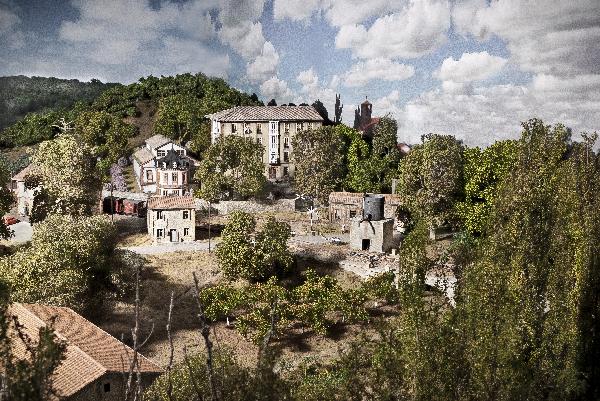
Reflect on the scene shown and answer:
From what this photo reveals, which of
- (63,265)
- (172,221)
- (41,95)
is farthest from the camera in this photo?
(41,95)

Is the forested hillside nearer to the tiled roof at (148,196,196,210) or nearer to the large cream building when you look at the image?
the large cream building

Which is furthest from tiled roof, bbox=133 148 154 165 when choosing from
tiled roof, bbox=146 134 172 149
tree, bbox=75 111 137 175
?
tree, bbox=75 111 137 175

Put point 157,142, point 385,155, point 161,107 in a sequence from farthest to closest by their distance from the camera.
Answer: point 161,107, point 157,142, point 385,155

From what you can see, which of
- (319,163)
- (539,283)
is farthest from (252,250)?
(539,283)

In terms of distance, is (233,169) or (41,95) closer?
(233,169)

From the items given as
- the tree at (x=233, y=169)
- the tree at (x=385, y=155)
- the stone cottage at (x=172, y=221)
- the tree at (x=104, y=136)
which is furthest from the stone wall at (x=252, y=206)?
the tree at (x=104, y=136)

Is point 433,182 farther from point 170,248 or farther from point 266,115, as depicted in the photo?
point 266,115
